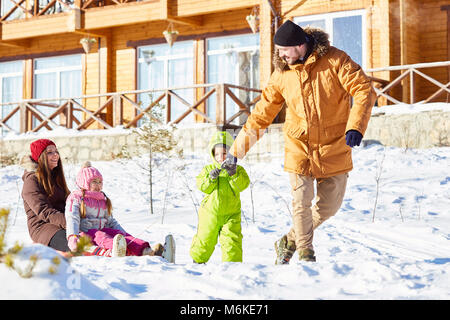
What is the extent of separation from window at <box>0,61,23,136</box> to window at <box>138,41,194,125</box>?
376 cm

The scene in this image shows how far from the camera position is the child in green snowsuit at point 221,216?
4773 millimetres

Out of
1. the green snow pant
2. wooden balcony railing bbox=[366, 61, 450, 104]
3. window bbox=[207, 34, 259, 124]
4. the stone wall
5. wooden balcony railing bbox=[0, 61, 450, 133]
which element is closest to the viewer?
the green snow pant

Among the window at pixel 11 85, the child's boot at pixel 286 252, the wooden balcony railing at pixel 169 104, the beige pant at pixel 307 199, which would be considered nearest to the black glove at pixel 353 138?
the beige pant at pixel 307 199

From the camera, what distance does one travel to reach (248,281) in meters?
3.28

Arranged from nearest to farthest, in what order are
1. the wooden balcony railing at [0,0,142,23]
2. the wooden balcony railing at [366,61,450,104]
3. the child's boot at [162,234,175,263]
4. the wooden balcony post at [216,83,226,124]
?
the child's boot at [162,234,175,263] → the wooden balcony railing at [366,61,450,104] → the wooden balcony post at [216,83,226,124] → the wooden balcony railing at [0,0,142,23]

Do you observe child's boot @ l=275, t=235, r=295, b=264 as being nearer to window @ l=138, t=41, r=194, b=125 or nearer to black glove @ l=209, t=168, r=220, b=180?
black glove @ l=209, t=168, r=220, b=180

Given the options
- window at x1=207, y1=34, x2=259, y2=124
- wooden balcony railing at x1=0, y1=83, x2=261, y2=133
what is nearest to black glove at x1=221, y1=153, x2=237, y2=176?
wooden balcony railing at x1=0, y1=83, x2=261, y2=133

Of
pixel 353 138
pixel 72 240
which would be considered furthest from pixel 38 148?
pixel 353 138

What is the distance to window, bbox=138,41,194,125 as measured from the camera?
612 inches

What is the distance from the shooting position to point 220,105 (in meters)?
12.4

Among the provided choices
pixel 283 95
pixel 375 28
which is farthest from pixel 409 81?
pixel 283 95

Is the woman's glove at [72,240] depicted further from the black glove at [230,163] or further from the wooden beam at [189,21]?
the wooden beam at [189,21]

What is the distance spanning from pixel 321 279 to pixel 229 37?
12049mm

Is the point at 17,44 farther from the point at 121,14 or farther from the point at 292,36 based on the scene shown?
the point at 292,36
